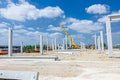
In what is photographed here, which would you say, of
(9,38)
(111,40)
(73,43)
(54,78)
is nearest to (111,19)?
(111,40)

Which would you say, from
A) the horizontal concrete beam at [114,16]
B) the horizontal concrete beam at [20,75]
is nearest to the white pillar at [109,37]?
the horizontal concrete beam at [114,16]

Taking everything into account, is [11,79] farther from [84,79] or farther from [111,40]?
[111,40]

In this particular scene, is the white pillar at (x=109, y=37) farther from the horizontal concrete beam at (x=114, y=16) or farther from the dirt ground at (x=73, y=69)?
the dirt ground at (x=73, y=69)

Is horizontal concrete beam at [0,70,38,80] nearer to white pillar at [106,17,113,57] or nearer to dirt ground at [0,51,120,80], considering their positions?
dirt ground at [0,51,120,80]

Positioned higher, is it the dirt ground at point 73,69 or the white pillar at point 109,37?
the white pillar at point 109,37

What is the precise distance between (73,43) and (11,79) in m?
78.4

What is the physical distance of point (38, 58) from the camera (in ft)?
57.7

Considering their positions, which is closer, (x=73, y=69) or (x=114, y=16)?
(x=73, y=69)

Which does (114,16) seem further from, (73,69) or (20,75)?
(20,75)

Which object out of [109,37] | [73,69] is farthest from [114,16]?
[73,69]

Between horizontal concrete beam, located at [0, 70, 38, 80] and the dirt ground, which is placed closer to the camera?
horizontal concrete beam, located at [0, 70, 38, 80]

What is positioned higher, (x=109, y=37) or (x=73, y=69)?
(x=109, y=37)

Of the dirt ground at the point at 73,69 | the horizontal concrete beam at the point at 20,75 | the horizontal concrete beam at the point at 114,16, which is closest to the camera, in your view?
the horizontal concrete beam at the point at 20,75

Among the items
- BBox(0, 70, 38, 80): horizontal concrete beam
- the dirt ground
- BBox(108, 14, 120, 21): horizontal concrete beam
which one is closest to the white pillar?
BBox(108, 14, 120, 21): horizontal concrete beam
